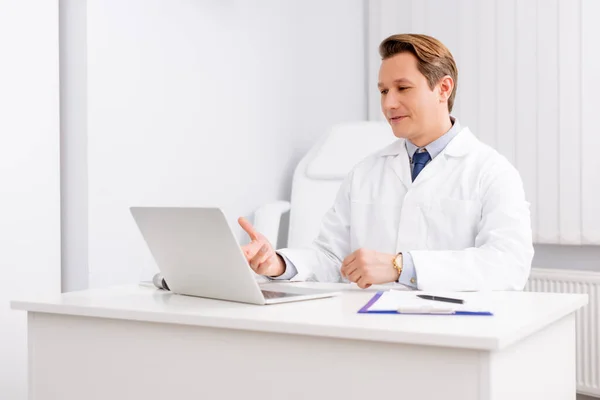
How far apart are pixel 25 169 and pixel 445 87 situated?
113 centimetres

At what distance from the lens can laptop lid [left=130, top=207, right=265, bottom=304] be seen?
122 centimetres

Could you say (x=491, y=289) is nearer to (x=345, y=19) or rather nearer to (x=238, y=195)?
(x=238, y=195)

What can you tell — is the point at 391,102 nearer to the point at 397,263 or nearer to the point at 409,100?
the point at 409,100

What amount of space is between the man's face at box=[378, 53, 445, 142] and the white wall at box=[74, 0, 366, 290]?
82 centimetres

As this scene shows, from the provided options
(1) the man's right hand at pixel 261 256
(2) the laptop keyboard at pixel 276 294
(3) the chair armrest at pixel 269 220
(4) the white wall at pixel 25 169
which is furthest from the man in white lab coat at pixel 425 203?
(4) the white wall at pixel 25 169

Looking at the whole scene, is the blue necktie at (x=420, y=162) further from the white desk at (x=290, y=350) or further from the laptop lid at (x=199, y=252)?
the laptop lid at (x=199, y=252)

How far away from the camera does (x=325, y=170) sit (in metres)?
2.71

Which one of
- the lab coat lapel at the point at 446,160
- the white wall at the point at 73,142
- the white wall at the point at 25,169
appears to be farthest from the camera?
the white wall at the point at 73,142

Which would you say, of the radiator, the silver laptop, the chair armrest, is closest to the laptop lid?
the silver laptop

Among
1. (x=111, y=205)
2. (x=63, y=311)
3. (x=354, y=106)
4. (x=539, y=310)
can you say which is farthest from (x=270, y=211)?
(x=539, y=310)

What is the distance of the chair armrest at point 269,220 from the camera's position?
2.56m

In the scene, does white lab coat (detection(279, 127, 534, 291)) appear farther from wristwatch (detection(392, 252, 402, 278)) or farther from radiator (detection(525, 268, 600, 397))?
radiator (detection(525, 268, 600, 397))

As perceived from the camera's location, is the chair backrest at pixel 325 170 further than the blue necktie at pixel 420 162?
Yes

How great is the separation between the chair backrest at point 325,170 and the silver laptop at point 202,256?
3.93 ft
